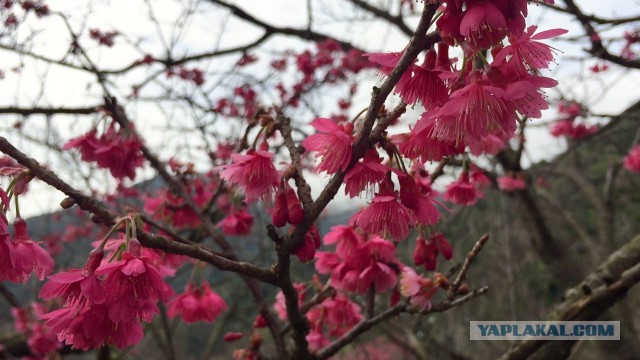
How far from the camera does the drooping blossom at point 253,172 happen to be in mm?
1303

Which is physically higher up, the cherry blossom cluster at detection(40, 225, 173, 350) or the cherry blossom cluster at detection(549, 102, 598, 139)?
the cherry blossom cluster at detection(549, 102, 598, 139)

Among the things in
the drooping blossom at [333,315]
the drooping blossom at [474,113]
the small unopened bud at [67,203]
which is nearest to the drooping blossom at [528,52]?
the drooping blossom at [474,113]

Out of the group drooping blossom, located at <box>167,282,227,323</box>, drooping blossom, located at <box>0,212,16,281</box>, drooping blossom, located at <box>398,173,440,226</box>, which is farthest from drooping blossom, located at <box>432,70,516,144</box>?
drooping blossom, located at <box>167,282,227,323</box>

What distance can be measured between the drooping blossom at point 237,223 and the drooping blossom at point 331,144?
101 cm

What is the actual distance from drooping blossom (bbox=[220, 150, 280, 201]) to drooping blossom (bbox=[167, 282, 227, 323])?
0.86 meters

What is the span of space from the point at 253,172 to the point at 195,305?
3.02 feet

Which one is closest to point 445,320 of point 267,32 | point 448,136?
point 267,32

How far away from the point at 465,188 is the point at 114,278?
145 cm

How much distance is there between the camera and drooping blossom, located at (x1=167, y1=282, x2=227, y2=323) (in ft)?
6.49

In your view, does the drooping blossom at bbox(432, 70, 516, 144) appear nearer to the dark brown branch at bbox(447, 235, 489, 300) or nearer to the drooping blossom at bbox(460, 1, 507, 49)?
the drooping blossom at bbox(460, 1, 507, 49)

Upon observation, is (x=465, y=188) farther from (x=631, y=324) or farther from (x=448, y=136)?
(x=631, y=324)

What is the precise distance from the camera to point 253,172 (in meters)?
1.32

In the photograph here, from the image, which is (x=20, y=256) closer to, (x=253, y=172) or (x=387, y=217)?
(x=253, y=172)

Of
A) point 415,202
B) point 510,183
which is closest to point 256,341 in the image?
point 415,202
